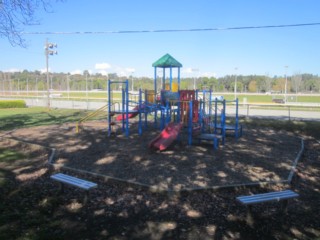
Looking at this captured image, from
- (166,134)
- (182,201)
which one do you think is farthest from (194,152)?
(182,201)

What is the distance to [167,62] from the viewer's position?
1480 centimetres

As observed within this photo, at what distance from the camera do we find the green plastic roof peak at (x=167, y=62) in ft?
48.6

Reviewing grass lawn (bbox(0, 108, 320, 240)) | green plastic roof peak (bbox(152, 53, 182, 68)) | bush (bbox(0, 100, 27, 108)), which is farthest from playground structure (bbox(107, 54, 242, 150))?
bush (bbox(0, 100, 27, 108))

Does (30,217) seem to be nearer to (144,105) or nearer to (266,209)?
(266,209)

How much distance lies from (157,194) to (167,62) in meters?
9.52

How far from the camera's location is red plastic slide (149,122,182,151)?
988 centimetres

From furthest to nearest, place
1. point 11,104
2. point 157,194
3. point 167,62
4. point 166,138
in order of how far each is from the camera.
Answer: point 11,104 < point 167,62 < point 166,138 < point 157,194

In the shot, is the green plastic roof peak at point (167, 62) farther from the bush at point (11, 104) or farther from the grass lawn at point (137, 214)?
the bush at point (11, 104)

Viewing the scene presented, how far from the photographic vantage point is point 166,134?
10.4 m

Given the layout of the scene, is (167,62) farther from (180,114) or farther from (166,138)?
(166,138)

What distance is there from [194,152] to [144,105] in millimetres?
4818

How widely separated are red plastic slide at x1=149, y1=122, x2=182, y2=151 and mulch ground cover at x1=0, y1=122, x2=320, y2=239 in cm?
26

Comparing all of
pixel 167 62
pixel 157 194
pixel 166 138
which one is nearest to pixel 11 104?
pixel 167 62

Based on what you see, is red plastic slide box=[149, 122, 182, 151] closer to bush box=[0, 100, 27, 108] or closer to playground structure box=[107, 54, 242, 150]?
playground structure box=[107, 54, 242, 150]
